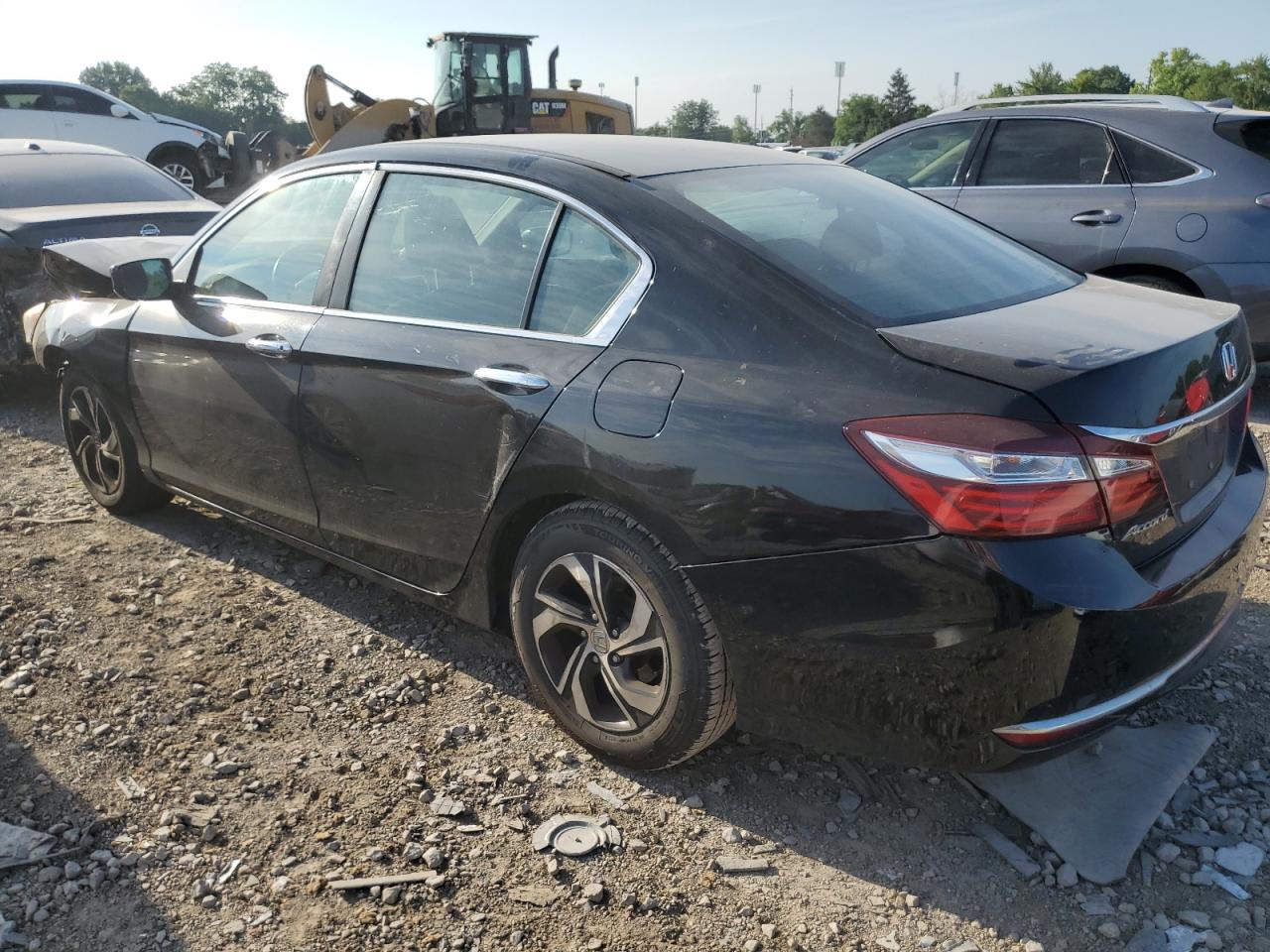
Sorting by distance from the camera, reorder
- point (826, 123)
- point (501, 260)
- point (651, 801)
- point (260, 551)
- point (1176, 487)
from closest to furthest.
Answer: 1. point (1176, 487)
2. point (651, 801)
3. point (501, 260)
4. point (260, 551)
5. point (826, 123)

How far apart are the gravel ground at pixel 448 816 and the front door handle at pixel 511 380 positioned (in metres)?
1.00

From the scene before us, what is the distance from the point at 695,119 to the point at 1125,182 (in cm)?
11714

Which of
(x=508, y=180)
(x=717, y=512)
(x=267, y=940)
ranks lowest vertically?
(x=267, y=940)

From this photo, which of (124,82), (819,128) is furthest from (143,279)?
(124,82)

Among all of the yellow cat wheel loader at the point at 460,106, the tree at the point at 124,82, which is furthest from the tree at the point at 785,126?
the yellow cat wheel loader at the point at 460,106

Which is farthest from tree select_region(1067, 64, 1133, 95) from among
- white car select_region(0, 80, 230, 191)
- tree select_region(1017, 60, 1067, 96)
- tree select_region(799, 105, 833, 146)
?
white car select_region(0, 80, 230, 191)

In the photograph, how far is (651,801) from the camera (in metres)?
2.70

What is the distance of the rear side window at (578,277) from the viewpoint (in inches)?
105

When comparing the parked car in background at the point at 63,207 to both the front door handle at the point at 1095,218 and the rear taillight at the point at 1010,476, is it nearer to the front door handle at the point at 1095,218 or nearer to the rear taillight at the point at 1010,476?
the front door handle at the point at 1095,218

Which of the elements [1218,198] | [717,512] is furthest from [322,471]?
[1218,198]

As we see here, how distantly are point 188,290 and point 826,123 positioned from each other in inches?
4016

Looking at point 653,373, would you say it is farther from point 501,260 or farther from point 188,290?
point 188,290

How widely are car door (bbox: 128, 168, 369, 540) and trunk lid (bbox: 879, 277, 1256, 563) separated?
2009 millimetres

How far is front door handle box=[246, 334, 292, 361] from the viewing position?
11.0 ft
